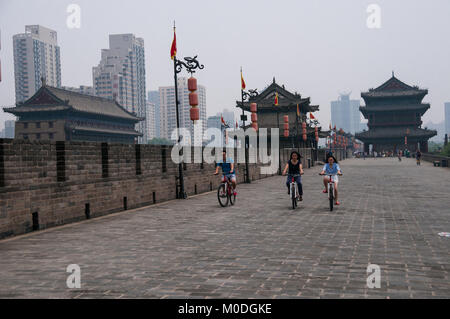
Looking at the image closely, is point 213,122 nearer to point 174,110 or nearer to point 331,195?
point 174,110

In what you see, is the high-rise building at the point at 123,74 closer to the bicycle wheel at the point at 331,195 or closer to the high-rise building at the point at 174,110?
the high-rise building at the point at 174,110

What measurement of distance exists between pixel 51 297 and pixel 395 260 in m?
4.23

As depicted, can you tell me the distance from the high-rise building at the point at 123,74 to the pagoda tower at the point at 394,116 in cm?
6948

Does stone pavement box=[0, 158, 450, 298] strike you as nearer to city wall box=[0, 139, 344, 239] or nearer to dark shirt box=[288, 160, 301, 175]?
city wall box=[0, 139, 344, 239]

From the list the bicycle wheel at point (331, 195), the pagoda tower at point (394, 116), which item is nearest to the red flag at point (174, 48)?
Answer: the bicycle wheel at point (331, 195)

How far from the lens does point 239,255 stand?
629 cm

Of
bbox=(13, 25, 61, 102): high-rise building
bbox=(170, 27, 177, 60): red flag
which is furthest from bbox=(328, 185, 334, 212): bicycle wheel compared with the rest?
bbox=(13, 25, 61, 102): high-rise building

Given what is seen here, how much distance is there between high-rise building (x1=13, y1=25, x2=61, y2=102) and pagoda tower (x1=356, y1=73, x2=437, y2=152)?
9941 centimetres

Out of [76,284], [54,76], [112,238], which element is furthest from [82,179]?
[54,76]

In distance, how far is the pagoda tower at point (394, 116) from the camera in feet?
251

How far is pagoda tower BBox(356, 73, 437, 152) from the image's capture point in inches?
3017

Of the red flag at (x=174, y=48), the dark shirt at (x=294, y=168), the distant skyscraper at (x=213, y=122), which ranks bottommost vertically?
the dark shirt at (x=294, y=168)

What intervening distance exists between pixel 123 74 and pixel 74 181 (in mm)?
123583

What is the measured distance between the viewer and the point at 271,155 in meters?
30.3
